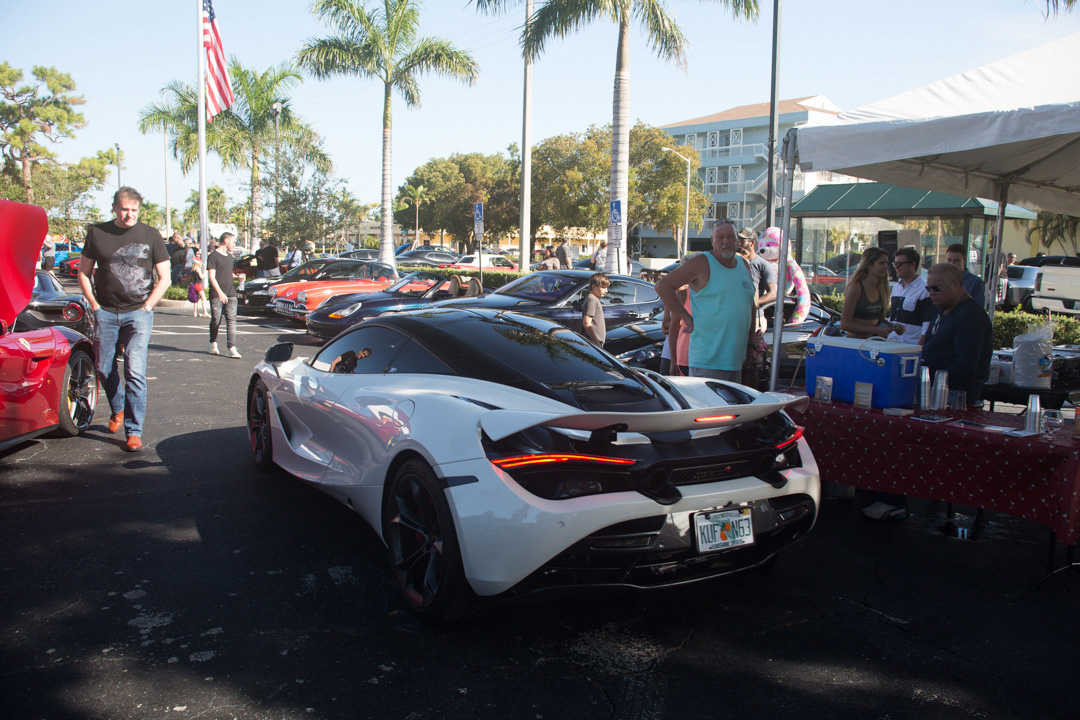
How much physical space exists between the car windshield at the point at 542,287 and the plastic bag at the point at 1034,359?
5.90 m

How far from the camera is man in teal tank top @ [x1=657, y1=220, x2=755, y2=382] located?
5418 mm

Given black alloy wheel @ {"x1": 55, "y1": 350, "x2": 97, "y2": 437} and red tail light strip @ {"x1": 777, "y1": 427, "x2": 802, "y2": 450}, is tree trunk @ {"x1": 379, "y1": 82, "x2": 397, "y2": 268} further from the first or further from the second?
red tail light strip @ {"x1": 777, "y1": 427, "x2": 802, "y2": 450}

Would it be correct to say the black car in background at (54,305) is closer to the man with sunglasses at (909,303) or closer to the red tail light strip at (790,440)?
the red tail light strip at (790,440)

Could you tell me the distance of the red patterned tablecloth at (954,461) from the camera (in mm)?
3879

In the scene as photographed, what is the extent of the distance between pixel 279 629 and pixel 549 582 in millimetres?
1227

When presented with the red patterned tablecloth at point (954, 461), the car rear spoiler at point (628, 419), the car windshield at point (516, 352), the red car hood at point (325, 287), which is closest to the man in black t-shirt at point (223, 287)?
the red car hood at point (325, 287)

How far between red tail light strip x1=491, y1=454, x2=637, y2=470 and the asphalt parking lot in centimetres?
81

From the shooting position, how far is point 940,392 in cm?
471

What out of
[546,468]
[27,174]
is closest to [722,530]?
[546,468]

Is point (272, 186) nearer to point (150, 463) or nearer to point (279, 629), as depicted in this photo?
point (150, 463)

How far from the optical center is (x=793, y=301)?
30.8 feet

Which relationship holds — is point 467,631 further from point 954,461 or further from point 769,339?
point 769,339

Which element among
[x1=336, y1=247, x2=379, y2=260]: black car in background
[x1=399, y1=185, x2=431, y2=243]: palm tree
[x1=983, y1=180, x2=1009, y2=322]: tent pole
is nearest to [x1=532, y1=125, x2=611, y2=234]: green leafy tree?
[x1=336, y1=247, x2=379, y2=260]: black car in background

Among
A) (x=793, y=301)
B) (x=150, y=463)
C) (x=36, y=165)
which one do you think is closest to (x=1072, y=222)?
(x=793, y=301)
